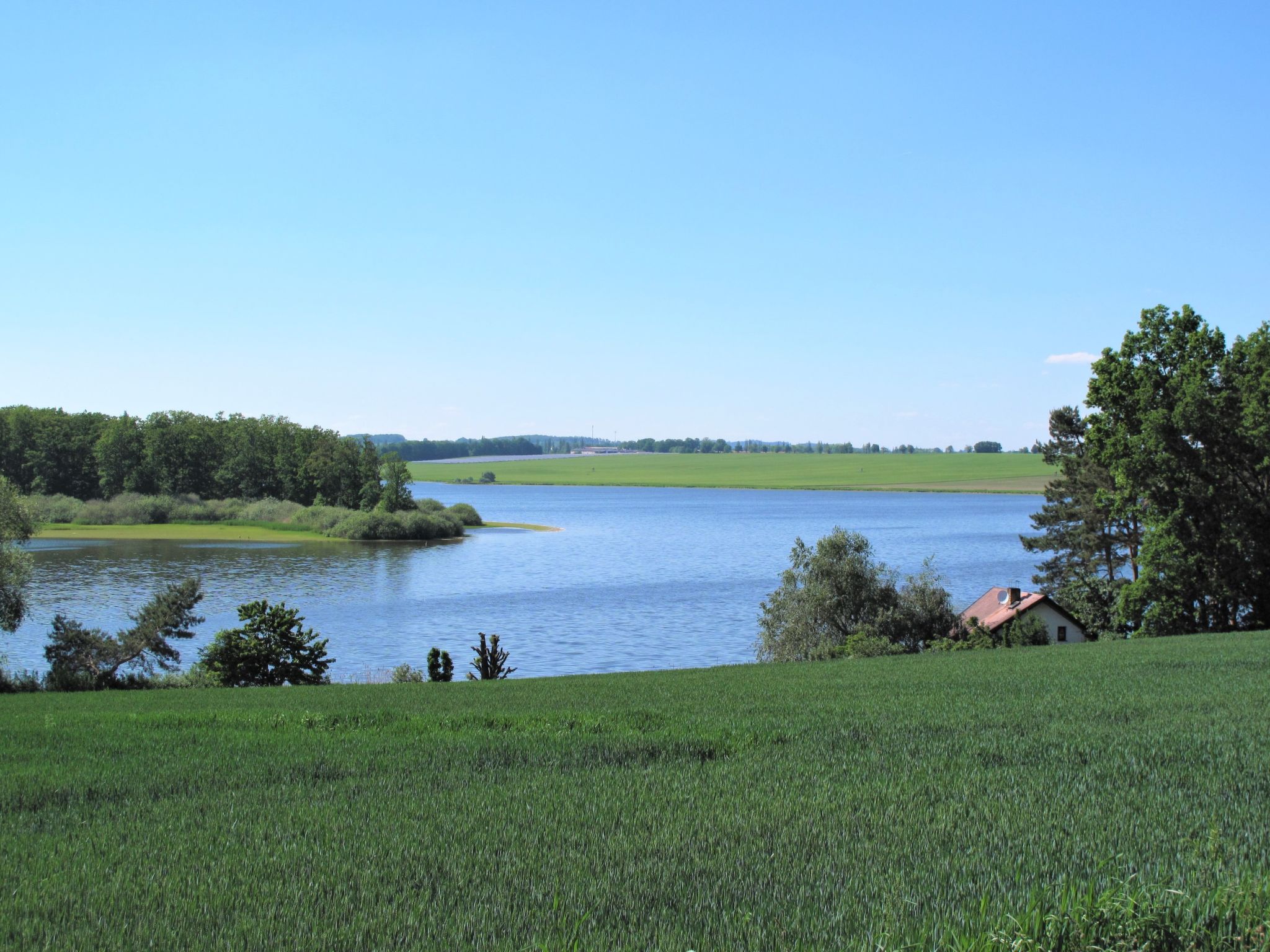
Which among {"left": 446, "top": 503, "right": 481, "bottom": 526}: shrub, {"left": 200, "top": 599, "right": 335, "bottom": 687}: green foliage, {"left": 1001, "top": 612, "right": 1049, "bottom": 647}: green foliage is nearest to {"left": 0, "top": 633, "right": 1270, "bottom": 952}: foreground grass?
{"left": 200, "top": 599, "right": 335, "bottom": 687}: green foliage

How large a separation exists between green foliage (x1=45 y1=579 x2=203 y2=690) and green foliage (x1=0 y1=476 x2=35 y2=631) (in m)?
2.91

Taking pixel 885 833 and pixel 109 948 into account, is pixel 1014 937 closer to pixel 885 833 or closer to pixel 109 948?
pixel 885 833

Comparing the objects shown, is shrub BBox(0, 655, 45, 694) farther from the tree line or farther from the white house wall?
the white house wall

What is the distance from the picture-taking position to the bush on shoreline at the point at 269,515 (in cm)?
11269

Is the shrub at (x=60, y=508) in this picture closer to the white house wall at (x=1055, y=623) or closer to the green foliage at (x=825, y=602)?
the green foliage at (x=825, y=602)

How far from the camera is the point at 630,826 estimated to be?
6.84m

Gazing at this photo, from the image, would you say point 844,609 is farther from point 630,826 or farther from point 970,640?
point 630,826

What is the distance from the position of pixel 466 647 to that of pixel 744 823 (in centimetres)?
4122

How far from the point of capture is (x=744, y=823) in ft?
22.2

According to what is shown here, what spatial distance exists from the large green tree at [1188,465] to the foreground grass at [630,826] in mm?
29929

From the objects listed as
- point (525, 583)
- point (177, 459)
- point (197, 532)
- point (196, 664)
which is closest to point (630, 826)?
point (196, 664)

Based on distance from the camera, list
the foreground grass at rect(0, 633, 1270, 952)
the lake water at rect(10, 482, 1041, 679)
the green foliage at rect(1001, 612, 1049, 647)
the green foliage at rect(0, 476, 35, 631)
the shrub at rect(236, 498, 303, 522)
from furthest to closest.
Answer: the shrub at rect(236, 498, 303, 522), the lake water at rect(10, 482, 1041, 679), the green foliage at rect(1001, 612, 1049, 647), the green foliage at rect(0, 476, 35, 631), the foreground grass at rect(0, 633, 1270, 952)

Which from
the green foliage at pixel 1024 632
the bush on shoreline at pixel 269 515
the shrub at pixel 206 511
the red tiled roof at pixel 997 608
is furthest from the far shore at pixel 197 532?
the green foliage at pixel 1024 632

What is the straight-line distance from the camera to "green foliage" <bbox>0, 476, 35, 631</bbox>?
121ft
